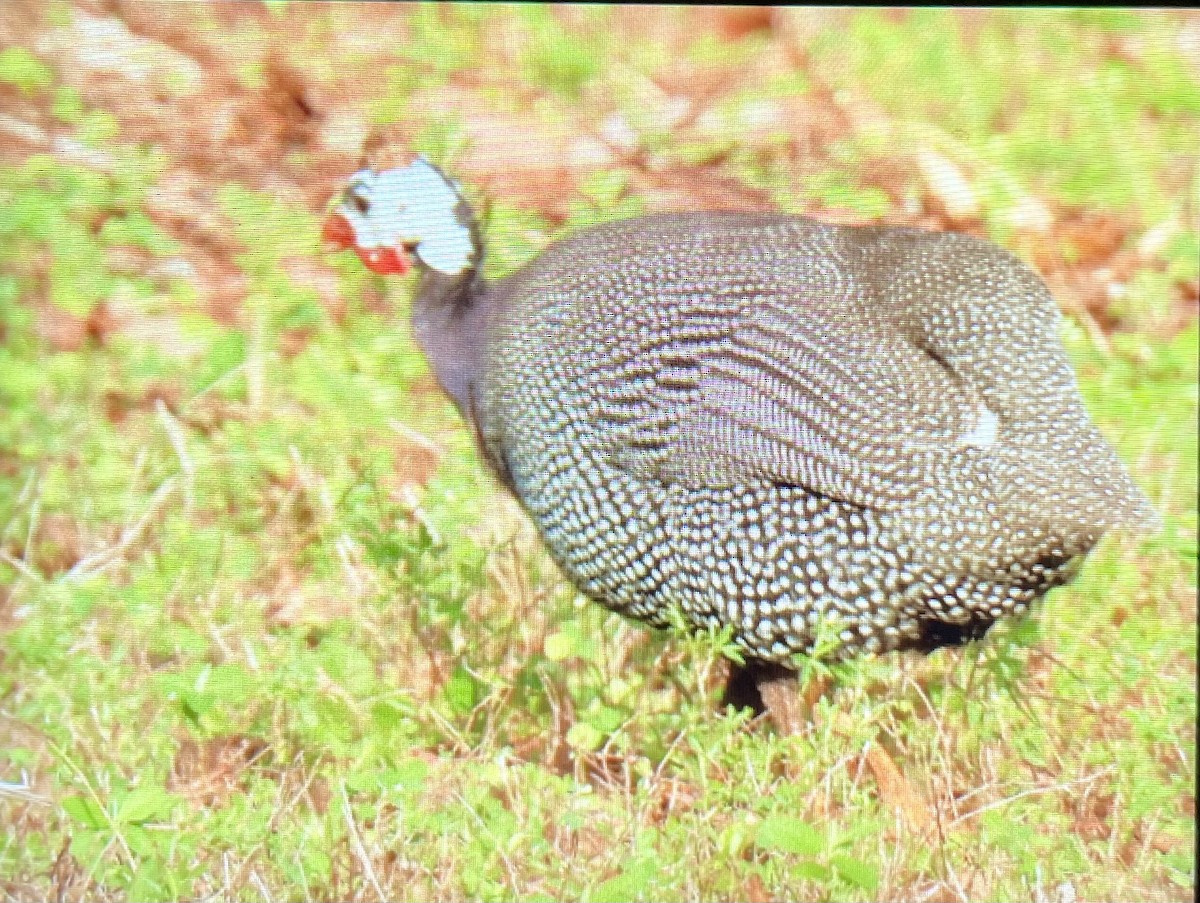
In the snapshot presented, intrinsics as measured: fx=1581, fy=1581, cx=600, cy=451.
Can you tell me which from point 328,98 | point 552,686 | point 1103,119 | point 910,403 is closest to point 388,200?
point 328,98

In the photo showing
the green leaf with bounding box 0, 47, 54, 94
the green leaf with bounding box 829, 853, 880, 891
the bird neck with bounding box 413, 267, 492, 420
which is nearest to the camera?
the green leaf with bounding box 829, 853, 880, 891

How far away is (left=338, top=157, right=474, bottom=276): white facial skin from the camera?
237cm

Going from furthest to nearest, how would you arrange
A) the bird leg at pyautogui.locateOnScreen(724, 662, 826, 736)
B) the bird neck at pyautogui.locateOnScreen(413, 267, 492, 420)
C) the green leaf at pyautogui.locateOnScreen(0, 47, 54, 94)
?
the green leaf at pyautogui.locateOnScreen(0, 47, 54, 94) → the bird neck at pyautogui.locateOnScreen(413, 267, 492, 420) → the bird leg at pyautogui.locateOnScreen(724, 662, 826, 736)

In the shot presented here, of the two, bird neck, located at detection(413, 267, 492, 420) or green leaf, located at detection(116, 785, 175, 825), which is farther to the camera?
bird neck, located at detection(413, 267, 492, 420)

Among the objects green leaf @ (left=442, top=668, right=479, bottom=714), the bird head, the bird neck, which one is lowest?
green leaf @ (left=442, top=668, right=479, bottom=714)

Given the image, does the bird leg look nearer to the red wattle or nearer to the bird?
the bird

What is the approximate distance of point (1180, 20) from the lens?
2.23m

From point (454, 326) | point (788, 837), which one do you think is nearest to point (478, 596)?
point (454, 326)

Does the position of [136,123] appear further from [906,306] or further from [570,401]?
[906,306]

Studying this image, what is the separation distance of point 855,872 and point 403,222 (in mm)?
1209

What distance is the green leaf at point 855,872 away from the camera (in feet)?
5.49

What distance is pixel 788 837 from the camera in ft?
5.56

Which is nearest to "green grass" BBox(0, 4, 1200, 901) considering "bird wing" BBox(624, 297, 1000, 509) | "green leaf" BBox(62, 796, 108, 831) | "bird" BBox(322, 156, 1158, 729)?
"green leaf" BBox(62, 796, 108, 831)

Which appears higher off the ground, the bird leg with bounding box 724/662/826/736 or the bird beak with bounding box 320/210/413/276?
the bird beak with bounding box 320/210/413/276
